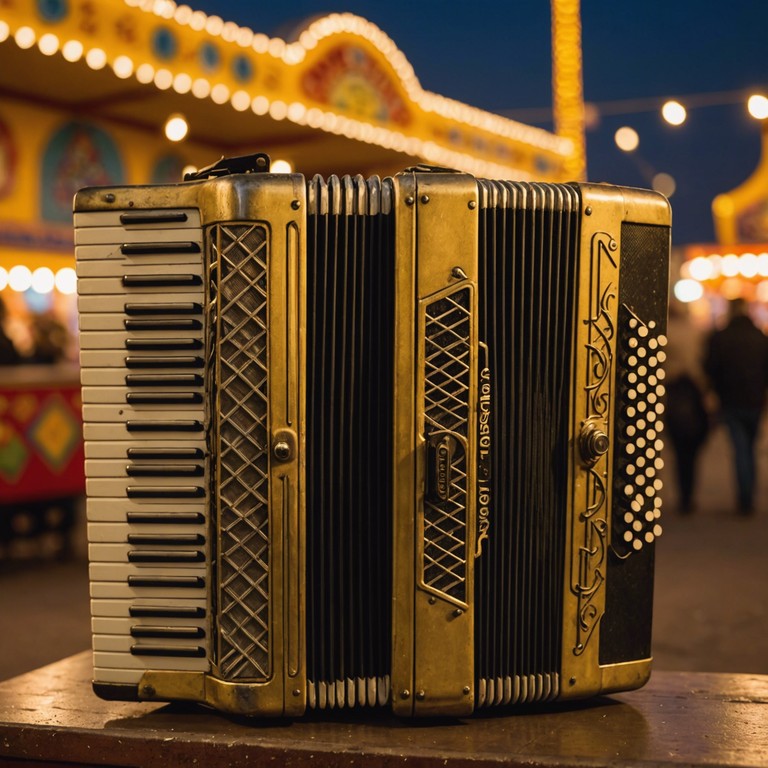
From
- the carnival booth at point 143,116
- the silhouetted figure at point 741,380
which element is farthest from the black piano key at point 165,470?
the silhouetted figure at point 741,380

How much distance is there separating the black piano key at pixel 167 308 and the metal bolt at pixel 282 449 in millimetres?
352

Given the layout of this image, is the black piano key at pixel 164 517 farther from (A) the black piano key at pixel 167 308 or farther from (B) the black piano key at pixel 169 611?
(A) the black piano key at pixel 167 308

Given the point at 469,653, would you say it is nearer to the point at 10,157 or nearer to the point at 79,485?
the point at 79,485

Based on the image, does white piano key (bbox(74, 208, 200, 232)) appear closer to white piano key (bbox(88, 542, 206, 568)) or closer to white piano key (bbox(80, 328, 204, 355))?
white piano key (bbox(80, 328, 204, 355))

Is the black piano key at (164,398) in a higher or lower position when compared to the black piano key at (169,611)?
higher

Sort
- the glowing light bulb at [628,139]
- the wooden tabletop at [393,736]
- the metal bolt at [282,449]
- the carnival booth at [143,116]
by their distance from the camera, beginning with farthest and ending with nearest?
1. the glowing light bulb at [628,139]
2. the carnival booth at [143,116]
3. the metal bolt at [282,449]
4. the wooden tabletop at [393,736]

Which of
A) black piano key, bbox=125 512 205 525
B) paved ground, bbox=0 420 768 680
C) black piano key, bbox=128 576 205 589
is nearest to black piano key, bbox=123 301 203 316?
black piano key, bbox=125 512 205 525

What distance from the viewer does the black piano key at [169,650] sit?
2.69 meters

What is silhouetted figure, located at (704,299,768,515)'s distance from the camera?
8.03 meters

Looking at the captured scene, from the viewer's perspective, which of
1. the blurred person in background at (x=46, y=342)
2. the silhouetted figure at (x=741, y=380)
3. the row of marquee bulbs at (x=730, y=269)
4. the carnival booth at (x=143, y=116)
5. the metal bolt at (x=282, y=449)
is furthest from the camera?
the row of marquee bulbs at (x=730, y=269)

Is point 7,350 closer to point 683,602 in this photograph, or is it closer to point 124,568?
point 683,602

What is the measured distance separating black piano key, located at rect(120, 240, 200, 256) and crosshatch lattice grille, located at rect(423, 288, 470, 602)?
1.86 ft

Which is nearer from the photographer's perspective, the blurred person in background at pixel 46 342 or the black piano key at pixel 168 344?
the black piano key at pixel 168 344

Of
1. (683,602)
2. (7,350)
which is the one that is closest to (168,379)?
(683,602)
